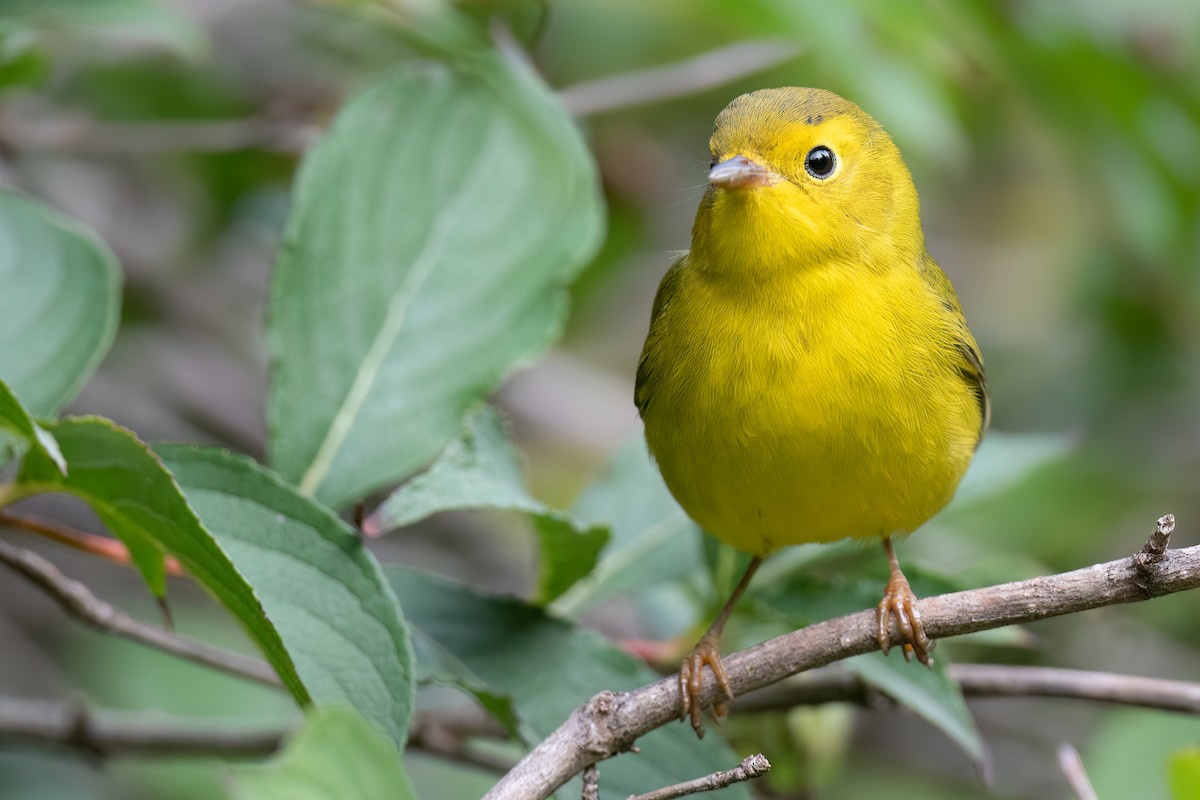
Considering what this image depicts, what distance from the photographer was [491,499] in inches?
103

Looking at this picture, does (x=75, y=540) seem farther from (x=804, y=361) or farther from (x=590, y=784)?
(x=804, y=361)

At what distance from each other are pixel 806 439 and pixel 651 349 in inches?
21.4

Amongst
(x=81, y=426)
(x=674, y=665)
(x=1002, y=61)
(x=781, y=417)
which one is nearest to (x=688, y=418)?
(x=781, y=417)

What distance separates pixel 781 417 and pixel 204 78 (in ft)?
Result: 9.52

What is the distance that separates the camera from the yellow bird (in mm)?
2828

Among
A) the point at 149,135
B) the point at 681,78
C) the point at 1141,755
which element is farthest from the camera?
the point at 681,78

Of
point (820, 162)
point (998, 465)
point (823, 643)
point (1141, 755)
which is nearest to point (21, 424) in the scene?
point (823, 643)

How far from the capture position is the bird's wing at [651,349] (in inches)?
125

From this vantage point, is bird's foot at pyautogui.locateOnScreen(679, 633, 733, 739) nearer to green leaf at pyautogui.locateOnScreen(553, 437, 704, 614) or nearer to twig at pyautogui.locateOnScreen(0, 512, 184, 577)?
green leaf at pyautogui.locateOnScreen(553, 437, 704, 614)

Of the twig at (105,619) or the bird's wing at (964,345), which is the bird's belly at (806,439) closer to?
the bird's wing at (964,345)

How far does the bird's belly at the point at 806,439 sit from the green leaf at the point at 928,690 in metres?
0.31

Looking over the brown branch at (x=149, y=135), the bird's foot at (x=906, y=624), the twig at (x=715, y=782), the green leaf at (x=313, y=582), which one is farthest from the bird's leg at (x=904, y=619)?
the brown branch at (x=149, y=135)

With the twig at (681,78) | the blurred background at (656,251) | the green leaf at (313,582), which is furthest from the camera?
the twig at (681,78)

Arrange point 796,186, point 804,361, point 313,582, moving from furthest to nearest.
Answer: point 796,186
point 804,361
point 313,582
